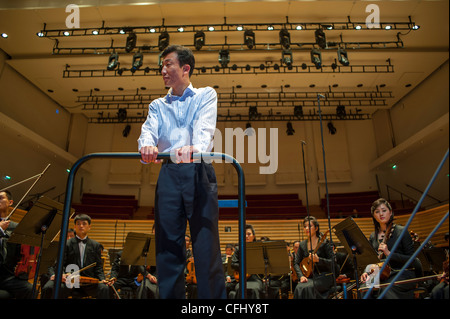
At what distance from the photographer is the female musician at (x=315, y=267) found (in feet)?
13.5

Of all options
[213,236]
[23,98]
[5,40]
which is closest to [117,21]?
[5,40]

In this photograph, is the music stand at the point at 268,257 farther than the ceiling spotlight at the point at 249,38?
No

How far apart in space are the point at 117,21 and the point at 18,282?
271 inches

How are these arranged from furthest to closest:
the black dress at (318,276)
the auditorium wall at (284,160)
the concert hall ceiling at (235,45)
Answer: the auditorium wall at (284,160) < the concert hall ceiling at (235,45) < the black dress at (318,276)

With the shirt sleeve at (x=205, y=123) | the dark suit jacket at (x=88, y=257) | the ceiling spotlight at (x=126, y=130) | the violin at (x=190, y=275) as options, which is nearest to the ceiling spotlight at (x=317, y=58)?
the violin at (x=190, y=275)

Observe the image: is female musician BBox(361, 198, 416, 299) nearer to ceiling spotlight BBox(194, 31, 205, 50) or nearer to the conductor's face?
the conductor's face

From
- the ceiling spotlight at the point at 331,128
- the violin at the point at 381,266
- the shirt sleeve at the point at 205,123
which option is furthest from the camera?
the ceiling spotlight at the point at 331,128

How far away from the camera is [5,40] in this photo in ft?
29.0

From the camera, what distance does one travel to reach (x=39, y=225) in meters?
3.31

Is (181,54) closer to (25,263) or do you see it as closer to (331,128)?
(25,263)

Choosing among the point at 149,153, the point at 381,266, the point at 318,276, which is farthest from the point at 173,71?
the point at 318,276

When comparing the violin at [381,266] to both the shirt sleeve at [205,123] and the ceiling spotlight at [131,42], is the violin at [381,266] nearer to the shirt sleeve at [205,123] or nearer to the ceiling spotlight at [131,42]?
the shirt sleeve at [205,123]

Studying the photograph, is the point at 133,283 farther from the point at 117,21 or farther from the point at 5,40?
the point at 5,40

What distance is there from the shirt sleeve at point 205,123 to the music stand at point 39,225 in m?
2.36
